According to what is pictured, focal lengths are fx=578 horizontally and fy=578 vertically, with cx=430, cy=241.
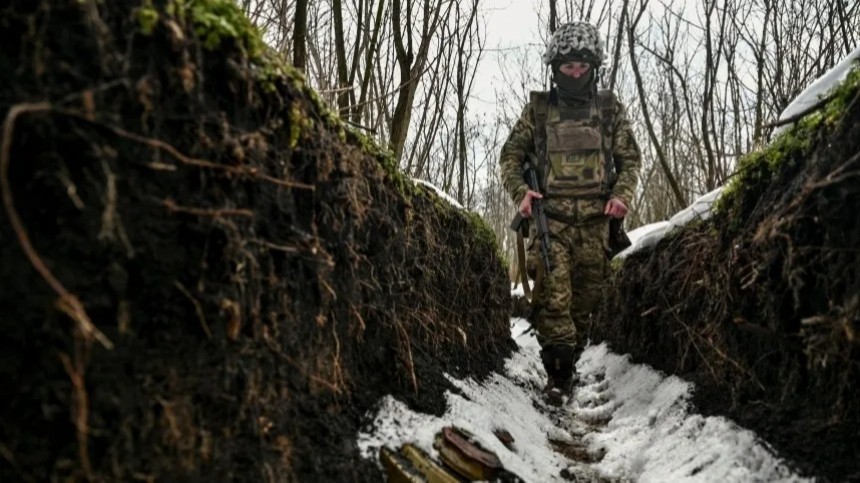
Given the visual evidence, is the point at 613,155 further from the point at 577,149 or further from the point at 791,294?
the point at 791,294

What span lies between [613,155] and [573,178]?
0.44m

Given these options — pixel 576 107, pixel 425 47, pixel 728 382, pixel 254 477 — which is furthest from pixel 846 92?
pixel 425 47

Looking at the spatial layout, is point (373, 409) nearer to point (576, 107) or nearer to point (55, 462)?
point (55, 462)

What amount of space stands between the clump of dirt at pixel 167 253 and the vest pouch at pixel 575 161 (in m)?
2.83

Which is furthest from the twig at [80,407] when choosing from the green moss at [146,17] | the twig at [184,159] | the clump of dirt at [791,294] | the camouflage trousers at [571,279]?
the camouflage trousers at [571,279]

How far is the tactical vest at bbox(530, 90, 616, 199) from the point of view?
14.2 ft

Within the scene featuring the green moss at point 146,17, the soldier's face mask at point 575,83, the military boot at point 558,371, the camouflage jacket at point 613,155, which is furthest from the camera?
the soldier's face mask at point 575,83

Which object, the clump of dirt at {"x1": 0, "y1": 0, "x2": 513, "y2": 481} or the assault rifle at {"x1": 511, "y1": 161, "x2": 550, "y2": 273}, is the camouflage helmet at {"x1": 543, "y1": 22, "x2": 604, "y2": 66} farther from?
the clump of dirt at {"x1": 0, "y1": 0, "x2": 513, "y2": 481}

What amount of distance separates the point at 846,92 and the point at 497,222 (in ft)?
87.4

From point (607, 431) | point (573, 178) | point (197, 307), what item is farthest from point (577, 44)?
point (197, 307)

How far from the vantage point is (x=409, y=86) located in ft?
15.2

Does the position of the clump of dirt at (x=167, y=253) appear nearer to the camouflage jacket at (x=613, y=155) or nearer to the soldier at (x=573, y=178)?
the soldier at (x=573, y=178)

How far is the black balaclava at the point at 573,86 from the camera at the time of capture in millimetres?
4402

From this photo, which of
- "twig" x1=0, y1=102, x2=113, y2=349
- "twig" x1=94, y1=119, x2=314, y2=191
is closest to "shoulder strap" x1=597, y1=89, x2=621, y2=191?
"twig" x1=94, y1=119, x2=314, y2=191
